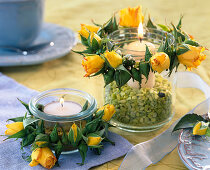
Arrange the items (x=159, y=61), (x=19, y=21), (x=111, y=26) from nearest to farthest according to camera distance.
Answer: (x=159, y=61) → (x=111, y=26) → (x=19, y=21)

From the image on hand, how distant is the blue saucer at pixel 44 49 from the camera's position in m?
0.73

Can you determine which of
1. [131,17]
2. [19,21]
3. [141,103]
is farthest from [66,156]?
[19,21]

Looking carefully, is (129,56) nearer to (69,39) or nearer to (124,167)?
(124,167)

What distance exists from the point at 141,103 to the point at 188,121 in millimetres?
73

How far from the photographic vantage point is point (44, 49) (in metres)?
0.78

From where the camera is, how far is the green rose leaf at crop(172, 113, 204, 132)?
1.69ft

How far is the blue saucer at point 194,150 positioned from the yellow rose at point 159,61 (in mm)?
109

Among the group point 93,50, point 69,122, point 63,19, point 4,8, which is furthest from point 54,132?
point 63,19

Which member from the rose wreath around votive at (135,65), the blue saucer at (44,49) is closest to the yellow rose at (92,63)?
the rose wreath around votive at (135,65)

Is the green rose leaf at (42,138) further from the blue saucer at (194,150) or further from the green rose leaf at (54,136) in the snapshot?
the blue saucer at (194,150)

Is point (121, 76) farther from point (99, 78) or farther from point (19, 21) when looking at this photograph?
point (19, 21)

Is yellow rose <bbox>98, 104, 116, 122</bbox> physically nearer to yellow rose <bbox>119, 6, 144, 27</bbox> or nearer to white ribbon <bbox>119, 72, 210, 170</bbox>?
white ribbon <bbox>119, 72, 210, 170</bbox>

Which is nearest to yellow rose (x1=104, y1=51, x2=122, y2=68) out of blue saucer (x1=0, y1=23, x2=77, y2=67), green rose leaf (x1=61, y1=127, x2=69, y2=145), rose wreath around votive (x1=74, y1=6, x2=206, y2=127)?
rose wreath around votive (x1=74, y1=6, x2=206, y2=127)

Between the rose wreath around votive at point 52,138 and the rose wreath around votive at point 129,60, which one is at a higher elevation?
the rose wreath around votive at point 129,60
